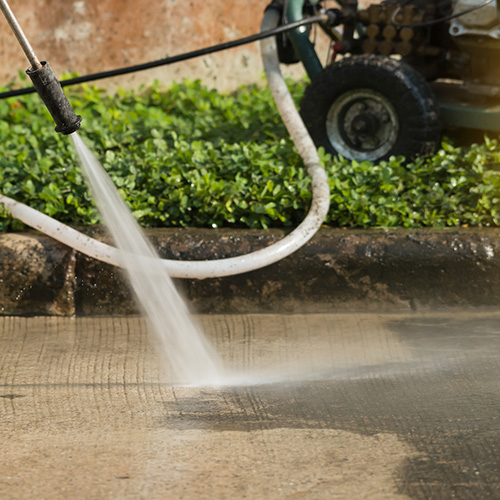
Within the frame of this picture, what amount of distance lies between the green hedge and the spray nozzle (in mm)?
1091

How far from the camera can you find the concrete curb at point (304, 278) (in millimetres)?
3334

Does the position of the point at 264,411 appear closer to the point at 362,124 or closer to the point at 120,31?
the point at 362,124

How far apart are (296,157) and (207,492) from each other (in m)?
2.32

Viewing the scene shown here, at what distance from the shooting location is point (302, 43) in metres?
4.41

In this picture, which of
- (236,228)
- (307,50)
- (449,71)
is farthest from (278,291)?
(449,71)

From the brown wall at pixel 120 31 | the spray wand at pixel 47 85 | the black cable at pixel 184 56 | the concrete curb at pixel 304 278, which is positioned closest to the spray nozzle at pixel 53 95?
the spray wand at pixel 47 85

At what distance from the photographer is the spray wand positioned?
234cm

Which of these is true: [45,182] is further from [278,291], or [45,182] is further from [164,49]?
[164,49]

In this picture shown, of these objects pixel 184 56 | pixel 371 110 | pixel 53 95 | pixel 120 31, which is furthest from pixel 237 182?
pixel 120 31

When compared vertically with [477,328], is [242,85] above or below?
above

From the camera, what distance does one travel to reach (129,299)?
132 inches

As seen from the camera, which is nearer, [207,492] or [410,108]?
[207,492]

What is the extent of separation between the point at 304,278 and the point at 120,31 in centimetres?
320

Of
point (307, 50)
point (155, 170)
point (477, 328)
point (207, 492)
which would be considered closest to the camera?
point (207, 492)
